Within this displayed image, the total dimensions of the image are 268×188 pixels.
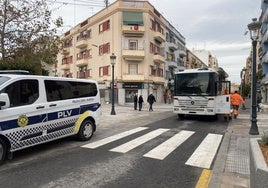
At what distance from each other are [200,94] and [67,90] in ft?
28.8

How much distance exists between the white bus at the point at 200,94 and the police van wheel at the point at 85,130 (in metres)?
7.41

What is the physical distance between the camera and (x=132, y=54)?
131ft

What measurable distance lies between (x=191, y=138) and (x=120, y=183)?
5346 millimetres

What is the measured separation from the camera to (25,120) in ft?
21.7

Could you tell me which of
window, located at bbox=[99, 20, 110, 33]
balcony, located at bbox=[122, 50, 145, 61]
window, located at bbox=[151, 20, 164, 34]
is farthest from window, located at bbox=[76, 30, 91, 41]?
window, located at bbox=[151, 20, 164, 34]

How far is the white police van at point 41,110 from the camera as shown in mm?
6281

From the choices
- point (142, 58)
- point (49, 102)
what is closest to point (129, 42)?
point (142, 58)

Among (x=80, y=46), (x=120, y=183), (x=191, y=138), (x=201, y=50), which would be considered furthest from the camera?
(x=201, y=50)

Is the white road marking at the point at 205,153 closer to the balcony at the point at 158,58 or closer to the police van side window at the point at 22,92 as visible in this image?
the police van side window at the point at 22,92

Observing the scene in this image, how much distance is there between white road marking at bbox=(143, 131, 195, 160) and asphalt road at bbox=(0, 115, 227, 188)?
0.03 metres

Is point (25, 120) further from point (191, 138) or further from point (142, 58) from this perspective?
point (142, 58)

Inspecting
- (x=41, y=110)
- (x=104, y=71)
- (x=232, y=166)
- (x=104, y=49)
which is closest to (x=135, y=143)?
(x=41, y=110)

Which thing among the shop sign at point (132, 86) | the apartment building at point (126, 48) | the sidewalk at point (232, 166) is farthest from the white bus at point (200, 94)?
the shop sign at point (132, 86)

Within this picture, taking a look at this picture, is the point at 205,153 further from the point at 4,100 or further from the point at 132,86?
the point at 132,86
